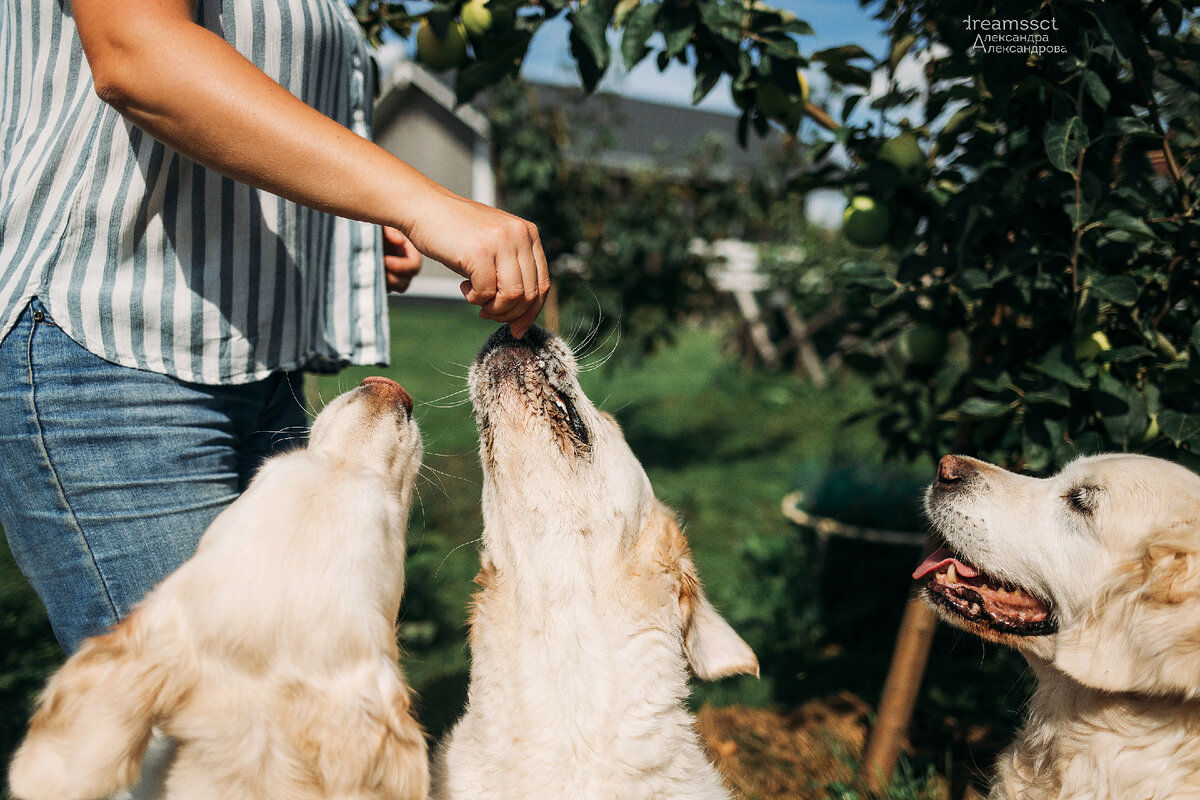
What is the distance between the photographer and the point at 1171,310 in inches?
86.5

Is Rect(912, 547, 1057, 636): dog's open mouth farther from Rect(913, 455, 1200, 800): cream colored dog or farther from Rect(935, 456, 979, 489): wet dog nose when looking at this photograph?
Rect(935, 456, 979, 489): wet dog nose

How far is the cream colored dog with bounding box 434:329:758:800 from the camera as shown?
1.78m

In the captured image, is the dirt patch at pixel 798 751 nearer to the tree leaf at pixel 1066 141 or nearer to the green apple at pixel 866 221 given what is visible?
the green apple at pixel 866 221

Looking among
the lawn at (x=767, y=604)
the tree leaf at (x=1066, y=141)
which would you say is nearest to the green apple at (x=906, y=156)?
the tree leaf at (x=1066, y=141)

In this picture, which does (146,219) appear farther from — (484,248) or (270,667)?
(270,667)

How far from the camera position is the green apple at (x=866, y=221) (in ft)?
8.21

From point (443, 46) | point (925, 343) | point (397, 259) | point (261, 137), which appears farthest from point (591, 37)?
point (925, 343)

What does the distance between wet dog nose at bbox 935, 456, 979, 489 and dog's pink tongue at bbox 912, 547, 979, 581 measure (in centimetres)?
23

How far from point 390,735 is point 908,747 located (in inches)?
100.0

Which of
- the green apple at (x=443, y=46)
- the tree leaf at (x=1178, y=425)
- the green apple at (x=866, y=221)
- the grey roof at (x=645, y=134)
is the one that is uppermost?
the grey roof at (x=645, y=134)

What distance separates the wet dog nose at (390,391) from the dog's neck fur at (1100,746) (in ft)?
6.03

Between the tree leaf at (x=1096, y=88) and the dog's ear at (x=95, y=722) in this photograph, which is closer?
the dog's ear at (x=95, y=722)

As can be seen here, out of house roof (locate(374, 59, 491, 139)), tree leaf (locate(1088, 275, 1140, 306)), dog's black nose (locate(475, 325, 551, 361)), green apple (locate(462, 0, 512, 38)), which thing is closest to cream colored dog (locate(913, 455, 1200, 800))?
tree leaf (locate(1088, 275, 1140, 306))

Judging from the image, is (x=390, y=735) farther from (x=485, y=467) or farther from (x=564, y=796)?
(x=485, y=467)
